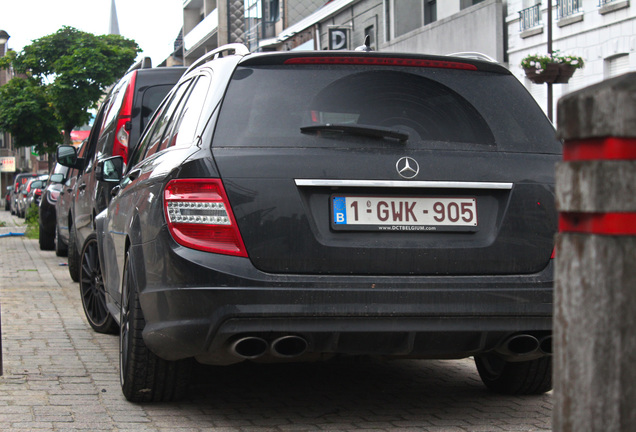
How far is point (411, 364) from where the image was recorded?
6523 mm

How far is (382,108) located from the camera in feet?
15.2

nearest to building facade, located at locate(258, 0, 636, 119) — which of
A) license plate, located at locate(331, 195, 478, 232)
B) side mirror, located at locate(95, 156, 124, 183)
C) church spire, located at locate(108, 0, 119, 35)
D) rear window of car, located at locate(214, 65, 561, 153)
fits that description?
side mirror, located at locate(95, 156, 124, 183)

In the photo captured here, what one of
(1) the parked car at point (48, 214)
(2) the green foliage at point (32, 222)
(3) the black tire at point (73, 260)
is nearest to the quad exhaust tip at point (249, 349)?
(3) the black tire at point (73, 260)

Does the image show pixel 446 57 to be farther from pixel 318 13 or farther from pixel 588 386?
pixel 318 13

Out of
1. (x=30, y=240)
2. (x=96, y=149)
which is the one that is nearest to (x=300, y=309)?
(x=96, y=149)

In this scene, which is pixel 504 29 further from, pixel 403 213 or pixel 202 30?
pixel 202 30

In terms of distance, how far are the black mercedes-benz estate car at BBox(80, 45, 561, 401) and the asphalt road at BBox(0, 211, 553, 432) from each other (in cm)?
42

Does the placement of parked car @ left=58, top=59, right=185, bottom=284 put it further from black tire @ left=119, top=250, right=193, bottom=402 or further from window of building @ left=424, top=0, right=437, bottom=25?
window of building @ left=424, top=0, right=437, bottom=25

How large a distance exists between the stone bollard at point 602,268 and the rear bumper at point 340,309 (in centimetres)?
207

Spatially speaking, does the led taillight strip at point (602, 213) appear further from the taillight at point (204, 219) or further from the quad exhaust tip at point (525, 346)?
the quad exhaust tip at point (525, 346)

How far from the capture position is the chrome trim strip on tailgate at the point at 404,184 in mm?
4270

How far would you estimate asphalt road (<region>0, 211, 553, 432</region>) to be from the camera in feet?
15.5

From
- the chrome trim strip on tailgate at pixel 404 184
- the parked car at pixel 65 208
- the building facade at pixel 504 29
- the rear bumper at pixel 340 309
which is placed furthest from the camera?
the building facade at pixel 504 29

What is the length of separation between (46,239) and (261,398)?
13975 millimetres
